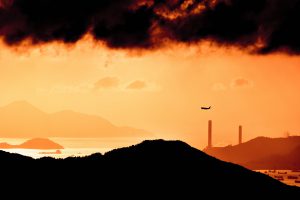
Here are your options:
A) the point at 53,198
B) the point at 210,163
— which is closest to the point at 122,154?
the point at 210,163

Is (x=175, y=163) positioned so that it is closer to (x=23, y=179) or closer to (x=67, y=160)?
(x=67, y=160)

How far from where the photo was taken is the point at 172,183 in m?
47.7

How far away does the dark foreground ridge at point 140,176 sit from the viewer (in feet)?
148

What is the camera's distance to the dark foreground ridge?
4497 cm

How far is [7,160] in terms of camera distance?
52.3 metres

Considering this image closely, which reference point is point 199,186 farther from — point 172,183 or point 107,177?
point 107,177

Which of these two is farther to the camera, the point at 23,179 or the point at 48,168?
the point at 48,168

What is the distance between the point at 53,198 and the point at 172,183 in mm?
11693

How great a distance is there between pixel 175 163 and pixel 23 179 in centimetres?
1577

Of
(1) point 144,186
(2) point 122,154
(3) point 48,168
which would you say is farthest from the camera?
(2) point 122,154

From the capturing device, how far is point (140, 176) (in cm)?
4841

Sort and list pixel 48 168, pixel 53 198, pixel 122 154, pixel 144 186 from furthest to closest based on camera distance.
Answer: pixel 122 154 → pixel 48 168 → pixel 144 186 → pixel 53 198

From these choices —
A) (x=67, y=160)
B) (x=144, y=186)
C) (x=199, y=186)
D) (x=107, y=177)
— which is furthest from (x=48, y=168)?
(x=199, y=186)

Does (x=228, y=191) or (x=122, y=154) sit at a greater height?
(x=122, y=154)
